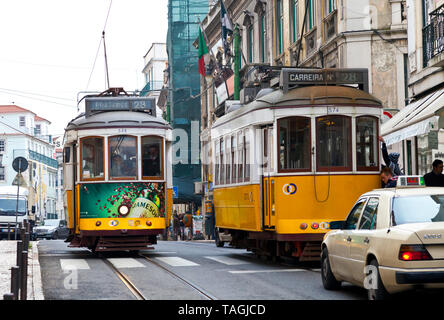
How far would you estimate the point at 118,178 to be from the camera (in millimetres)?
20188

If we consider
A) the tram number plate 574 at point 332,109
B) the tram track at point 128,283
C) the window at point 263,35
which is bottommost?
the tram track at point 128,283

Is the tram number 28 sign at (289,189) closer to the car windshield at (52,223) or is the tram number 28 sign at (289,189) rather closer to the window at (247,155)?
the window at (247,155)

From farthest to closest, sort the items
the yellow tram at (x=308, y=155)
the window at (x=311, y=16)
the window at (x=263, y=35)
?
1. the window at (x=263, y=35)
2. the window at (x=311, y=16)
3. the yellow tram at (x=308, y=155)

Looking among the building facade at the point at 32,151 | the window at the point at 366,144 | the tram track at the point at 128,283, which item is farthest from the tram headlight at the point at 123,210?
the building facade at the point at 32,151

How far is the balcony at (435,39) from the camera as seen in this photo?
22156mm

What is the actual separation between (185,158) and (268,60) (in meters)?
26.1

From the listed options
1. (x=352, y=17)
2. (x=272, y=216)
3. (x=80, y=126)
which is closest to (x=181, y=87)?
(x=352, y=17)

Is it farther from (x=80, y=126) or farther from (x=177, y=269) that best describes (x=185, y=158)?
(x=177, y=269)

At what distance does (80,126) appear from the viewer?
809 inches

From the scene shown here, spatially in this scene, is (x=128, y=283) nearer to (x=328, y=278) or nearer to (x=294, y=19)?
(x=328, y=278)

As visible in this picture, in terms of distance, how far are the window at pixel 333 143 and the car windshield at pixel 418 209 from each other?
599 centimetres

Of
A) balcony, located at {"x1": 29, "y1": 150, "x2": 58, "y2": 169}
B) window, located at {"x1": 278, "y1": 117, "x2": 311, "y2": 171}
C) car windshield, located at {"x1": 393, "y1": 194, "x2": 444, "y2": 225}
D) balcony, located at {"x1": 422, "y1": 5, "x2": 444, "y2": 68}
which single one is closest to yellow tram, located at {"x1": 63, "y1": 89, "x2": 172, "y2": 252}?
window, located at {"x1": 278, "y1": 117, "x2": 311, "y2": 171}

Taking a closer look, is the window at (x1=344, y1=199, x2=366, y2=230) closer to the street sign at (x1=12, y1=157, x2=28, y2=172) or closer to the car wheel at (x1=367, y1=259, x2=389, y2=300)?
the car wheel at (x1=367, y1=259, x2=389, y2=300)

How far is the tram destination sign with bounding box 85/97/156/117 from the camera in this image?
826 inches
